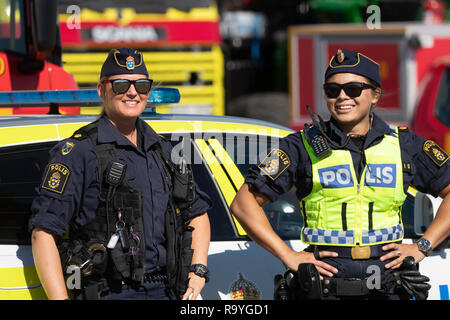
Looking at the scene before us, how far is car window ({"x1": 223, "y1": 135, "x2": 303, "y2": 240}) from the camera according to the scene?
4051mm

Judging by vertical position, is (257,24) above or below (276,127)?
above

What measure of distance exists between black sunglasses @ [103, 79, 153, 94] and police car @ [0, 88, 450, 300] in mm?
450

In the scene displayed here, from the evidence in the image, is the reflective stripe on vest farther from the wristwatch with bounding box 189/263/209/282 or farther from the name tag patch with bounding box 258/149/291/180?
the wristwatch with bounding box 189/263/209/282

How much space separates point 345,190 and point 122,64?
987mm

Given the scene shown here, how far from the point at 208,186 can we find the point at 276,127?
539 mm

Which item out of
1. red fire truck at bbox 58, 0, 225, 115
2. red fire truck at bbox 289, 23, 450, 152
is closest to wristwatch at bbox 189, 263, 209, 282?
red fire truck at bbox 58, 0, 225, 115

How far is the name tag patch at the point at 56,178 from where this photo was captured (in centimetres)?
312

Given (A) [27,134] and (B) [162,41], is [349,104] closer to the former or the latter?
(A) [27,134]

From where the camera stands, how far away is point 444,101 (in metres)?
Answer: 9.35
